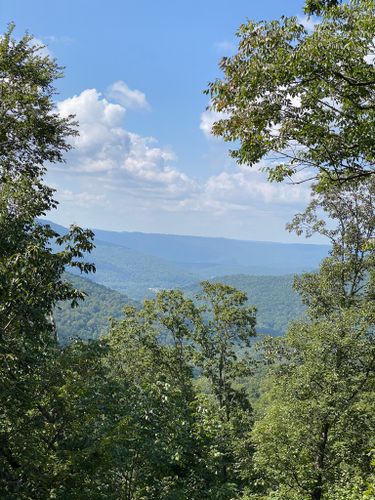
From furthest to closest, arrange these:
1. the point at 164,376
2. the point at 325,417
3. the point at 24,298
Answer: the point at 325,417 < the point at 164,376 < the point at 24,298

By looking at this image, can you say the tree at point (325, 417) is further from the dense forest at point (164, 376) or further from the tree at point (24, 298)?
the tree at point (24, 298)

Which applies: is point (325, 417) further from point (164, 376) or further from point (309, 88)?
point (309, 88)

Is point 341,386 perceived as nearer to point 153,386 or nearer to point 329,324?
point 329,324

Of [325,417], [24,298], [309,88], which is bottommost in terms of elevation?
[325,417]

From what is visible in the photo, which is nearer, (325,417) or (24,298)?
(24,298)

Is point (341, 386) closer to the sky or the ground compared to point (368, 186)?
closer to the ground

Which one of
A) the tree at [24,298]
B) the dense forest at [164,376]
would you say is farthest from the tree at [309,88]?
the tree at [24,298]

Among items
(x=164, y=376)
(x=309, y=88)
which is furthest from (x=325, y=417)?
(x=309, y=88)

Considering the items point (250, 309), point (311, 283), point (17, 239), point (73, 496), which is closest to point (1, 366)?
point (17, 239)

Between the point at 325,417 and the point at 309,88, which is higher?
the point at 309,88

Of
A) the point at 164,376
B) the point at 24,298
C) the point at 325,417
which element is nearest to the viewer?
the point at 24,298

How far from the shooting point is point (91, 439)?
30.7 ft

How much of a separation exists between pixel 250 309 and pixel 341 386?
13468 mm

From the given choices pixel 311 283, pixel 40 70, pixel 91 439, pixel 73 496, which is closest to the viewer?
pixel 73 496
